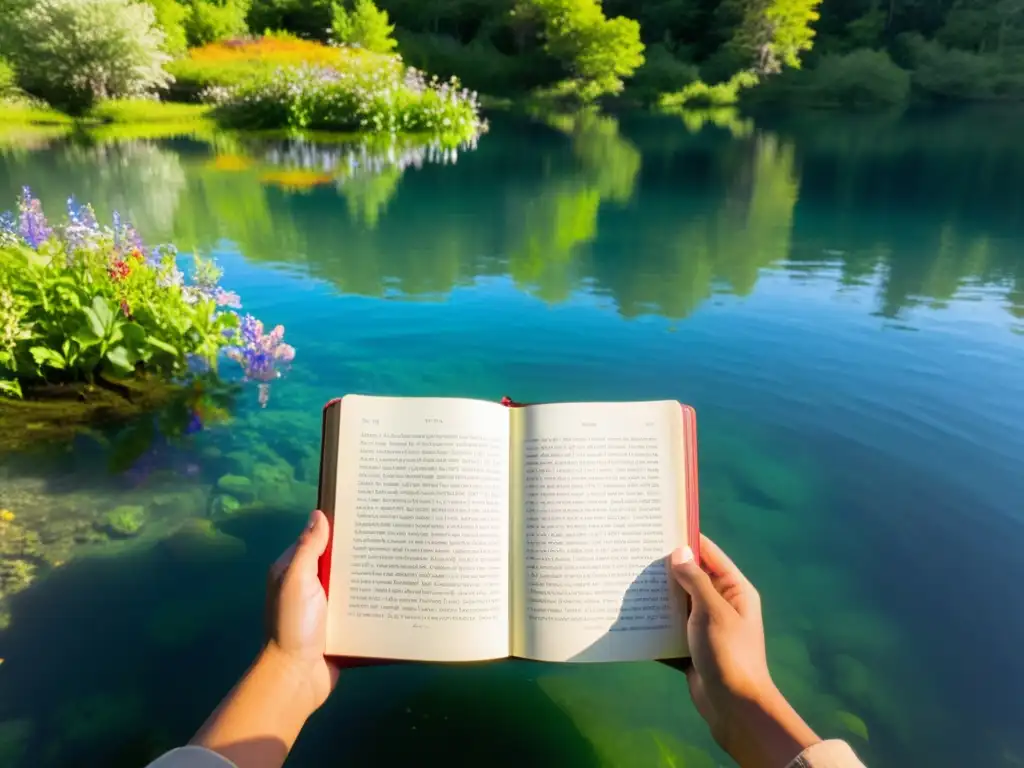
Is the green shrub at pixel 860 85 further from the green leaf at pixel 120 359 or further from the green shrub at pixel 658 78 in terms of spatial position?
the green leaf at pixel 120 359

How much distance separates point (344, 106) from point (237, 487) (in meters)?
11.5

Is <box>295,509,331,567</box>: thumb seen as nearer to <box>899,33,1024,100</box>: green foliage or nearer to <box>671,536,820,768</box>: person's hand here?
<box>671,536,820,768</box>: person's hand

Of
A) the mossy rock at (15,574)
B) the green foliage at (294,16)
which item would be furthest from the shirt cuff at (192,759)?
the green foliage at (294,16)

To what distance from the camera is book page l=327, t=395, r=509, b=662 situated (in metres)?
1.33

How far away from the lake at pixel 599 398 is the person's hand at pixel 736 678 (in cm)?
63

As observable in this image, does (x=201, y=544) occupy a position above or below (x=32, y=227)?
below

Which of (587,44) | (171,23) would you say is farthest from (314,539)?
(587,44)

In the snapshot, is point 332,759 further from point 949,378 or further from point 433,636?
point 949,378

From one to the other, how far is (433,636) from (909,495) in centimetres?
222

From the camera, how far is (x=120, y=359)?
310cm

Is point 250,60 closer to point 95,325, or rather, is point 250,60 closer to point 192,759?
point 95,325

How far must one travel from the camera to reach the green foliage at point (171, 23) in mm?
16328

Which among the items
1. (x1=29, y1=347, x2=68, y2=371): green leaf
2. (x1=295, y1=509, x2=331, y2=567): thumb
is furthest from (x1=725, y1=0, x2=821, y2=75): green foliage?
(x1=295, y1=509, x2=331, y2=567): thumb

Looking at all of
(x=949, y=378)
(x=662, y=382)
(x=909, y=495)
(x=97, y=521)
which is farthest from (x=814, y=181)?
(x=97, y=521)
